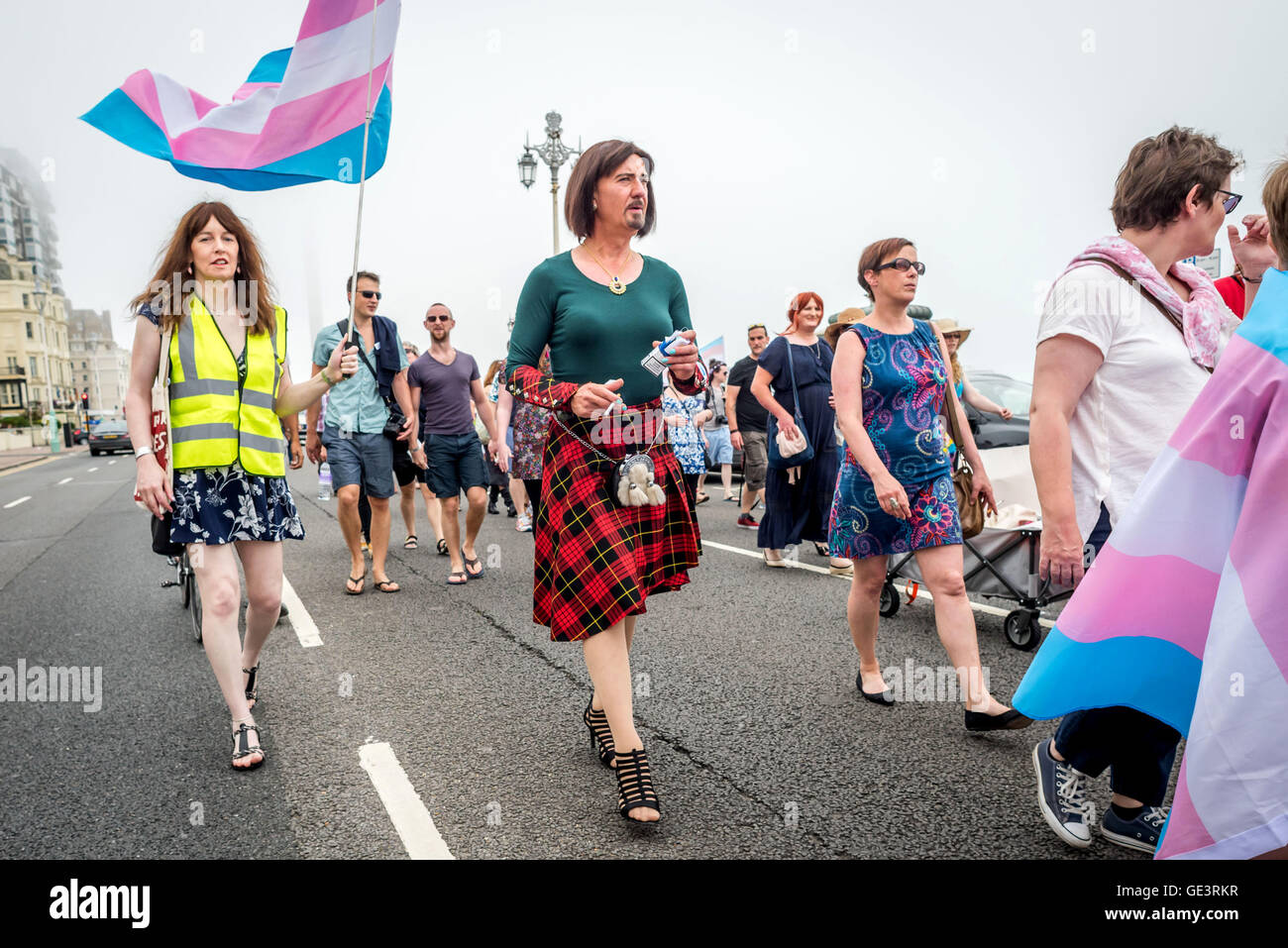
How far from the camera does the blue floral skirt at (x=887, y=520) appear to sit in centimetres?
364

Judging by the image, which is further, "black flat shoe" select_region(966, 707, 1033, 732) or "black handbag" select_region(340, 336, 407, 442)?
"black handbag" select_region(340, 336, 407, 442)

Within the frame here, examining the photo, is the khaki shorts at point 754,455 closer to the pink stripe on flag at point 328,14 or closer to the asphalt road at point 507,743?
the asphalt road at point 507,743

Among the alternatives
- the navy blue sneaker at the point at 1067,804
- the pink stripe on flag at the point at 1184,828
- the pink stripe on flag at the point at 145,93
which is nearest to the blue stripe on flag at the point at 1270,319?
the pink stripe on flag at the point at 1184,828

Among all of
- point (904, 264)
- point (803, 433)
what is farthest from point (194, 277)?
point (803, 433)

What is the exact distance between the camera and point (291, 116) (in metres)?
4.32

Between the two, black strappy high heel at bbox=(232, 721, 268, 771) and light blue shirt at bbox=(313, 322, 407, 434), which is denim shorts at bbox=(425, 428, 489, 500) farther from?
black strappy high heel at bbox=(232, 721, 268, 771)

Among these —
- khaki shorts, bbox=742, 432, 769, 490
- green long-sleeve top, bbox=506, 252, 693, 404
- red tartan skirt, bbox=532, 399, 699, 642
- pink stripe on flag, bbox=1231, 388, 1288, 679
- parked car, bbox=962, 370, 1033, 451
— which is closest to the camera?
pink stripe on flag, bbox=1231, 388, 1288, 679

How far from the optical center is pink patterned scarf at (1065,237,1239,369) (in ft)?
8.05

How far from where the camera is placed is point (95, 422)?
41.9 m

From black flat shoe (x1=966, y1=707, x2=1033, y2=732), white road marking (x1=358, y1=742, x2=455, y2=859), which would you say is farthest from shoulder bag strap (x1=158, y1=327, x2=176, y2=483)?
black flat shoe (x1=966, y1=707, x2=1033, y2=732)

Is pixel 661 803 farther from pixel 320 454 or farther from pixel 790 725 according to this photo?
pixel 320 454

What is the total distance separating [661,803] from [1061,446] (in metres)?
1.62

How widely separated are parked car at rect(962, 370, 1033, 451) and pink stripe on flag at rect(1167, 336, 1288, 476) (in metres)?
7.68

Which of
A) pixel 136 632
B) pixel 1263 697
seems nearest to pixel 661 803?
pixel 1263 697
